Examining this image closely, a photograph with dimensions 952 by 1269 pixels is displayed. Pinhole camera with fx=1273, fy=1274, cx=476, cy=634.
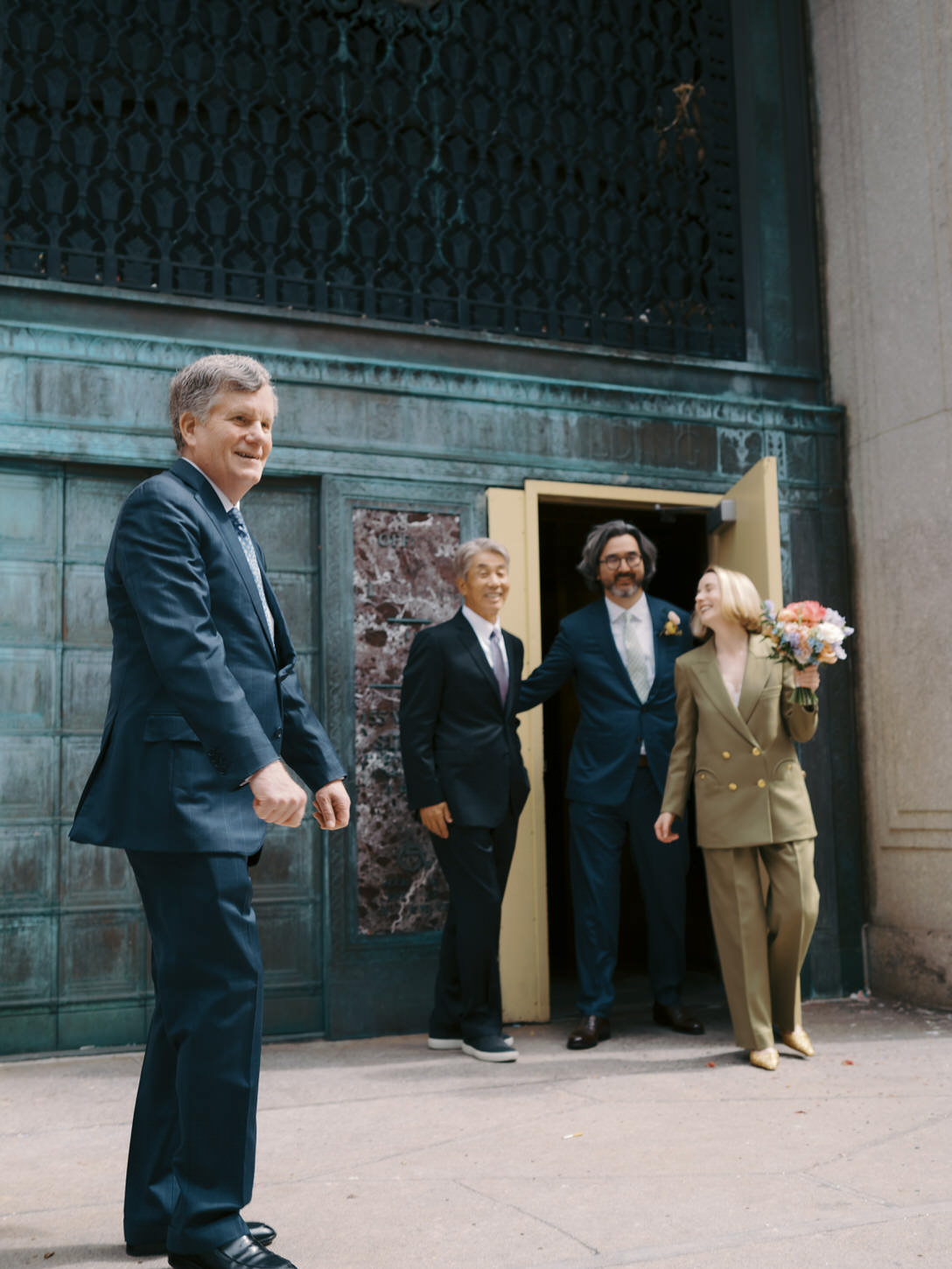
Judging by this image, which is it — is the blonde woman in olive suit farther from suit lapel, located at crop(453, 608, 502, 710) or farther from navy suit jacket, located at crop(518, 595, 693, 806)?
suit lapel, located at crop(453, 608, 502, 710)

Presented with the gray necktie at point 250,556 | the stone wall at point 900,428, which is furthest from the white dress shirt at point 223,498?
the stone wall at point 900,428

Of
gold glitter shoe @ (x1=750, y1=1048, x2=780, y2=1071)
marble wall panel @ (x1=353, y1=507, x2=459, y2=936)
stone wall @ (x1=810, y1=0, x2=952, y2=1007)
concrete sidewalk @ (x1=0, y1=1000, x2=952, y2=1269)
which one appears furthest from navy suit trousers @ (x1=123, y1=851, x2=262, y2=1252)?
stone wall @ (x1=810, y1=0, x2=952, y2=1007)

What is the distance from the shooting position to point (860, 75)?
6.86 metres

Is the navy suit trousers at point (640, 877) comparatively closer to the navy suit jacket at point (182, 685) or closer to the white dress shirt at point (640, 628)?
the white dress shirt at point (640, 628)

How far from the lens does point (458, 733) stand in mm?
5352

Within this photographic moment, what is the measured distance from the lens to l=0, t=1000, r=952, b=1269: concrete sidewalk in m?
2.77

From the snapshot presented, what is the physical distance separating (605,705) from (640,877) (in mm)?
787

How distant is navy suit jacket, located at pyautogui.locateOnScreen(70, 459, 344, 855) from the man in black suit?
→ 249cm

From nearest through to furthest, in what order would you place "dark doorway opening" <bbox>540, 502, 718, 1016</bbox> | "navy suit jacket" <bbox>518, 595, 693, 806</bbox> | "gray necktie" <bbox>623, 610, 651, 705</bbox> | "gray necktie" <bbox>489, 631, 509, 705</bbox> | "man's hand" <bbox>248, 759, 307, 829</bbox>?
"man's hand" <bbox>248, 759, 307, 829</bbox> < "gray necktie" <bbox>489, 631, 509, 705</bbox> < "navy suit jacket" <bbox>518, 595, 693, 806</bbox> < "gray necktie" <bbox>623, 610, 651, 705</bbox> < "dark doorway opening" <bbox>540, 502, 718, 1016</bbox>

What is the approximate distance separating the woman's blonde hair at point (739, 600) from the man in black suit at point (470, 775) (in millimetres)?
942

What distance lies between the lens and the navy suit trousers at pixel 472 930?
5133 mm

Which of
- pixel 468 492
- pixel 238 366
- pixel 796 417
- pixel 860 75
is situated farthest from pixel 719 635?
pixel 860 75

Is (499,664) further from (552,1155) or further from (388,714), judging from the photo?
(552,1155)

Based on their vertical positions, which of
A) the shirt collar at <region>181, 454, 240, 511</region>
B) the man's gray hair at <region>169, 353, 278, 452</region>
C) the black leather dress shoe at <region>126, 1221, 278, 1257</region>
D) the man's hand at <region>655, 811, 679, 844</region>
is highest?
the man's gray hair at <region>169, 353, 278, 452</region>
